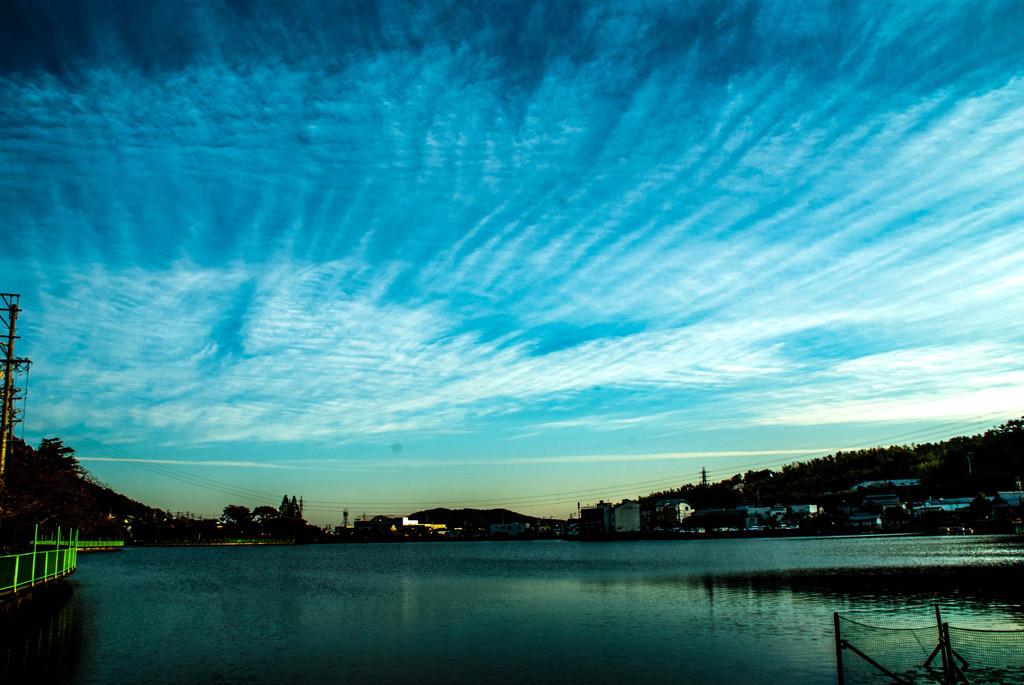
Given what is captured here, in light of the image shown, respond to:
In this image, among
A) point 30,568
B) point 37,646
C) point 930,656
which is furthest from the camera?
point 30,568

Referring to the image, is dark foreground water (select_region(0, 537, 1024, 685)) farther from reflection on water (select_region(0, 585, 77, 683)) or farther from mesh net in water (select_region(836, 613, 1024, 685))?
mesh net in water (select_region(836, 613, 1024, 685))

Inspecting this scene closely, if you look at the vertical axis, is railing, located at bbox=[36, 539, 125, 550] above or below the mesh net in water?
below

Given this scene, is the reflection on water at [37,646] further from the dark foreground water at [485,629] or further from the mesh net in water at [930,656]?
the mesh net in water at [930,656]

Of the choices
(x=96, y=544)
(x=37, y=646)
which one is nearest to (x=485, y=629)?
(x=37, y=646)

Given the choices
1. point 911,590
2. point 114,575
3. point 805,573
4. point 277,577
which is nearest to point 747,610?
point 911,590

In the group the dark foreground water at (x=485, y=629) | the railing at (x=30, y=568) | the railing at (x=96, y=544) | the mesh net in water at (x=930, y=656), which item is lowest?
the railing at (x=96, y=544)

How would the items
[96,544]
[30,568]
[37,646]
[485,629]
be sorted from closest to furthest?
1. [37,646]
2. [485,629]
3. [30,568]
4. [96,544]

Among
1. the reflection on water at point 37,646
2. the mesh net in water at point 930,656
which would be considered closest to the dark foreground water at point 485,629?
the reflection on water at point 37,646

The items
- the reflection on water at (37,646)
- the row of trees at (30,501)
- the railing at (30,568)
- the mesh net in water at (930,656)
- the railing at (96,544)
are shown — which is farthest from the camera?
the railing at (96,544)

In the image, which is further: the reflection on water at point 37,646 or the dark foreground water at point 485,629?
the dark foreground water at point 485,629

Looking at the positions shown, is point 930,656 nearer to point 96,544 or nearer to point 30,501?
point 30,501

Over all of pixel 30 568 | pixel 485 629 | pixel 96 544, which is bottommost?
pixel 96 544

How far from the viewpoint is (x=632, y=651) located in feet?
85.5

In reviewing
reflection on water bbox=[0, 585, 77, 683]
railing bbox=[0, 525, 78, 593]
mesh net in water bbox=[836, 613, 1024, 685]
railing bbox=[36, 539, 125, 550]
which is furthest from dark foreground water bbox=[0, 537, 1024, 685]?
railing bbox=[36, 539, 125, 550]
